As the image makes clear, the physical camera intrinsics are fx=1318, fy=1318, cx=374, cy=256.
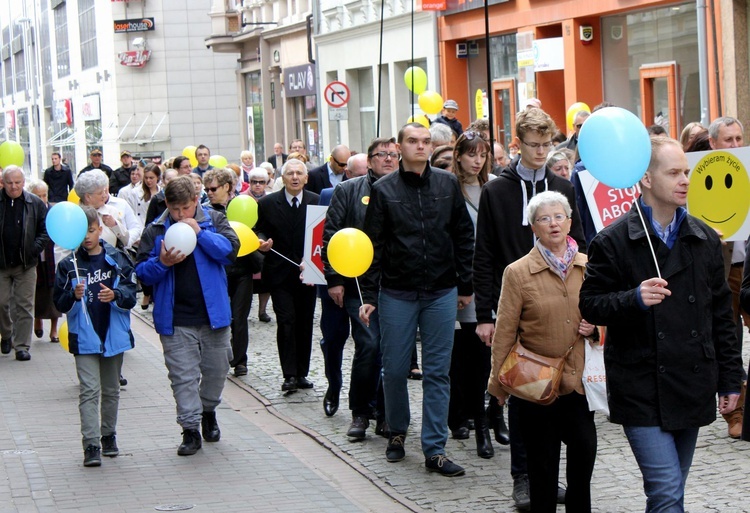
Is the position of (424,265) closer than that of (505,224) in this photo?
No

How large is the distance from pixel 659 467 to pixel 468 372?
11.2 ft

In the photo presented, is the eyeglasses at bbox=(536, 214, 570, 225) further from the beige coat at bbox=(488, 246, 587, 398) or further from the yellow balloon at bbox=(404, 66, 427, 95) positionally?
the yellow balloon at bbox=(404, 66, 427, 95)

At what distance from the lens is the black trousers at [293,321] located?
11016 millimetres

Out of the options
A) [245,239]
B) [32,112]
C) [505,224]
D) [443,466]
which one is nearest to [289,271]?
[245,239]

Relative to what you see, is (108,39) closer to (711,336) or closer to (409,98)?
(409,98)

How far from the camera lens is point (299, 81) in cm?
3844

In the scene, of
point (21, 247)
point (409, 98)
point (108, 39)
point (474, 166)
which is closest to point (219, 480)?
point (474, 166)

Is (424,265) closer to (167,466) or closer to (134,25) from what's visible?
(167,466)

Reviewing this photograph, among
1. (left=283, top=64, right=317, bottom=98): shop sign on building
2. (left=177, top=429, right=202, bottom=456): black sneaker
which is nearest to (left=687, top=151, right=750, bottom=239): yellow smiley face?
(left=177, top=429, right=202, bottom=456): black sneaker

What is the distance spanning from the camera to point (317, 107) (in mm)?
37281

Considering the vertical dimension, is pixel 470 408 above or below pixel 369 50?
below

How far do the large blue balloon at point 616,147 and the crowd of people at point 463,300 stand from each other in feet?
0.24

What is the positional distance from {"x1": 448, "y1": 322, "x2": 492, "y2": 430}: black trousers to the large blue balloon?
8.99ft

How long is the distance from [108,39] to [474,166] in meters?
51.0
